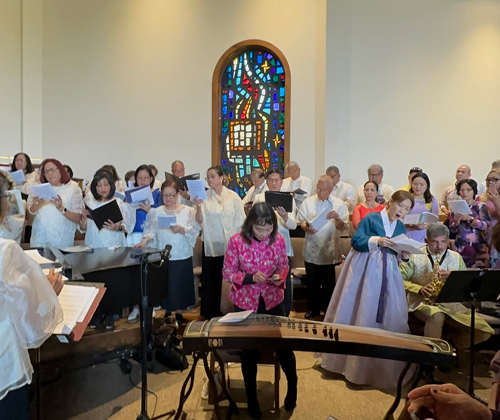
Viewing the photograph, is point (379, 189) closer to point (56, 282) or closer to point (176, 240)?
point (176, 240)

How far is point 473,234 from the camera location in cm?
429

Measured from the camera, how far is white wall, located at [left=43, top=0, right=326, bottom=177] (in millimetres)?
7137

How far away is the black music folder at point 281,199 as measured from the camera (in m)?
4.03

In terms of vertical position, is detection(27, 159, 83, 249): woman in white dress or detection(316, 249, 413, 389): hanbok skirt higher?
detection(27, 159, 83, 249): woman in white dress

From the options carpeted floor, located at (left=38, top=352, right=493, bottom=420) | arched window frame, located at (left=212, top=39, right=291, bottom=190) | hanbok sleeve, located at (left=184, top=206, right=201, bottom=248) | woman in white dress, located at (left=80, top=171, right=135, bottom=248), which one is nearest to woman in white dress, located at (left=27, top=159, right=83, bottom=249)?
woman in white dress, located at (left=80, top=171, right=135, bottom=248)

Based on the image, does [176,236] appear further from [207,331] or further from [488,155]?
[488,155]

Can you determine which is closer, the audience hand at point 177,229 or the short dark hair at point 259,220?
the short dark hair at point 259,220

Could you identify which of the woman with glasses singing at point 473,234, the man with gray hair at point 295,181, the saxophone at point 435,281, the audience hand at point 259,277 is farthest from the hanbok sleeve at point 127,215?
the woman with glasses singing at point 473,234

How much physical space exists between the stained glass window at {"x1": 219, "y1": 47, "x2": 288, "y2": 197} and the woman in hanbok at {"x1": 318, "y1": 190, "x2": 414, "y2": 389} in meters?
4.54

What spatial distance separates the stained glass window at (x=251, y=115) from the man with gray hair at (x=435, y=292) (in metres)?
4.43

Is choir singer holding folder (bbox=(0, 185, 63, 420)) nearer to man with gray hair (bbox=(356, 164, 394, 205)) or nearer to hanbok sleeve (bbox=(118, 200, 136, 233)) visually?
hanbok sleeve (bbox=(118, 200, 136, 233))

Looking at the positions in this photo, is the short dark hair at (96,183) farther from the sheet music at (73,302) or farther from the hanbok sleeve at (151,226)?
the sheet music at (73,302)

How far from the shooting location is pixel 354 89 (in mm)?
6812

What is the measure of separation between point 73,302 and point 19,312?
31cm
